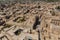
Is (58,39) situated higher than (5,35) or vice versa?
(58,39)

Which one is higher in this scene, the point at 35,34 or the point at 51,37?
the point at 51,37

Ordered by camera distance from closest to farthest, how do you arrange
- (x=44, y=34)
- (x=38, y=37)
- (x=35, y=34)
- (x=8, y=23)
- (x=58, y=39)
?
(x=58, y=39), (x=44, y=34), (x=38, y=37), (x=35, y=34), (x=8, y=23)

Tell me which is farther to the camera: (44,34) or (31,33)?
(31,33)

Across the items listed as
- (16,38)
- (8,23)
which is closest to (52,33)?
(16,38)

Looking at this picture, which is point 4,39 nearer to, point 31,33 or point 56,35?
point 31,33

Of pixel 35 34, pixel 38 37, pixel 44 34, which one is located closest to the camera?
pixel 44 34

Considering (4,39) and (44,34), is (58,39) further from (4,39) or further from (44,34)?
(4,39)

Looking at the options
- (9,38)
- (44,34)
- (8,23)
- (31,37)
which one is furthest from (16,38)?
(8,23)

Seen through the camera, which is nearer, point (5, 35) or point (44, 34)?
point (44, 34)

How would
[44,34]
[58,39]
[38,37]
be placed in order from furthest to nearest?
[38,37] → [44,34] → [58,39]
